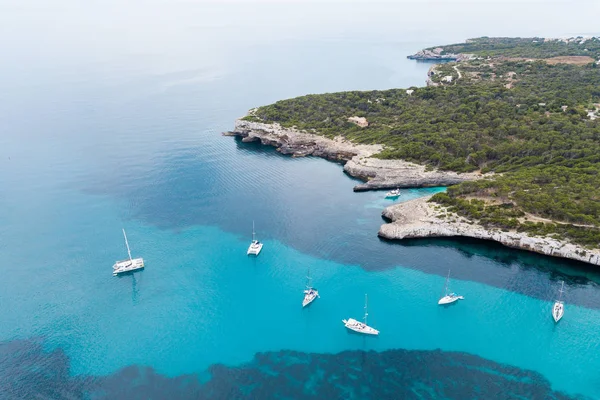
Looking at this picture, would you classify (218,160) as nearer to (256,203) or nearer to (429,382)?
(256,203)

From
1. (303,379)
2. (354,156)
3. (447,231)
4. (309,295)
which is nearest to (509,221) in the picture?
Answer: (447,231)

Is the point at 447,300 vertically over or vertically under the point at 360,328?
over

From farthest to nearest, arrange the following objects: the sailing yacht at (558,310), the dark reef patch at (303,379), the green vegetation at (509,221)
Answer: the green vegetation at (509,221) → the sailing yacht at (558,310) → the dark reef patch at (303,379)

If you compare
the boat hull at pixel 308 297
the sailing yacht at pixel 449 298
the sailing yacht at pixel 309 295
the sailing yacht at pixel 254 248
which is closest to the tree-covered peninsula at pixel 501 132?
the sailing yacht at pixel 449 298

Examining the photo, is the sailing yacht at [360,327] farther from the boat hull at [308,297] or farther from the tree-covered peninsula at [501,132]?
the tree-covered peninsula at [501,132]

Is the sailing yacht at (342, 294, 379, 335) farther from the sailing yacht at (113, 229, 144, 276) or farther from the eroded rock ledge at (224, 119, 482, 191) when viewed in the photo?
the eroded rock ledge at (224, 119, 482, 191)

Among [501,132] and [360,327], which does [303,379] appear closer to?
[360,327]
